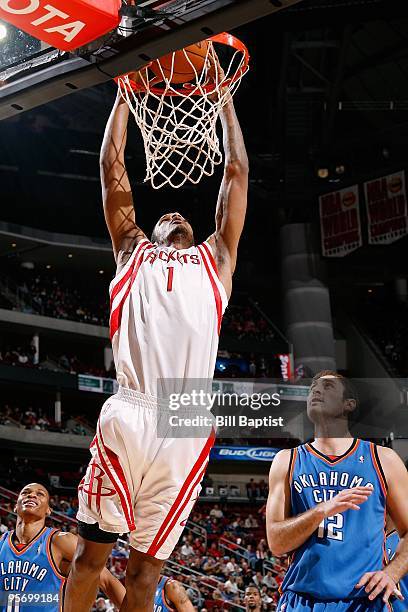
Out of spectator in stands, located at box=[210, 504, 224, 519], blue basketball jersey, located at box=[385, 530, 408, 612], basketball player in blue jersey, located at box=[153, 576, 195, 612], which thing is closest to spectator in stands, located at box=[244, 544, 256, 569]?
spectator in stands, located at box=[210, 504, 224, 519]

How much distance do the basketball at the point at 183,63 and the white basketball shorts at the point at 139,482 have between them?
189cm

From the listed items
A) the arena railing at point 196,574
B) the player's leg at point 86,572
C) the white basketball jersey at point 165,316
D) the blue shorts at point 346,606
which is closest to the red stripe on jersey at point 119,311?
the white basketball jersey at point 165,316

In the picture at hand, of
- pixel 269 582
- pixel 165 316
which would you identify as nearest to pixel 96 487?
pixel 165 316

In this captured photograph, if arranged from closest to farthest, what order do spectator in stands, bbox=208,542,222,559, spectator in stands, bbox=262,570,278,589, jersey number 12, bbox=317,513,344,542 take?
jersey number 12, bbox=317,513,344,542 → spectator in stands, bbox=262,570,278,589 → spectator in stands, bbox=208,542,222,559

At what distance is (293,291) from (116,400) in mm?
22700

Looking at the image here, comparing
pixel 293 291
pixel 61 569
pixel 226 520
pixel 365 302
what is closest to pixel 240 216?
pixel 61 569

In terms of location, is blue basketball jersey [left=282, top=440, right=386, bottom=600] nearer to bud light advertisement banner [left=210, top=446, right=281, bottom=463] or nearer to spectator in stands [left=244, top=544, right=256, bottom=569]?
spectator in stands [left=244, top=544, right=256, bottom=569]

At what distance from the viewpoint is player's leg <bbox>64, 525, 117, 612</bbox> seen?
3352 millimetres

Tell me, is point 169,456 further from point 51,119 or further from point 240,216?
point 51,119

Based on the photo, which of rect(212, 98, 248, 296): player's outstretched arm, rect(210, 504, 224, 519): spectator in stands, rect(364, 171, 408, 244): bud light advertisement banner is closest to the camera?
rect(212, 98, 248, 296): player's outstretched arm

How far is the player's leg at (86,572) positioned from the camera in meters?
3.35

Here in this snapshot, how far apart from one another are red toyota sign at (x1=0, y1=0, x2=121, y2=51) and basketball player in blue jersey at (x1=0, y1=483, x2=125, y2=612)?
3361mm

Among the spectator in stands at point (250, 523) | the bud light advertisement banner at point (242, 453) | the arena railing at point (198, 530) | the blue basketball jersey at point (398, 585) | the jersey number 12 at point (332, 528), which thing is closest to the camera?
the jersey number 12 at point (332, 528)
